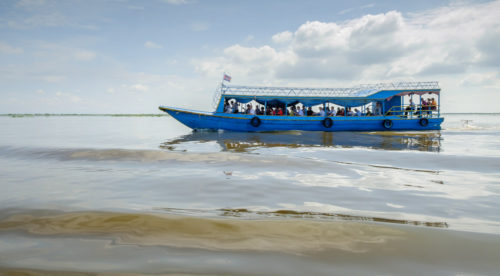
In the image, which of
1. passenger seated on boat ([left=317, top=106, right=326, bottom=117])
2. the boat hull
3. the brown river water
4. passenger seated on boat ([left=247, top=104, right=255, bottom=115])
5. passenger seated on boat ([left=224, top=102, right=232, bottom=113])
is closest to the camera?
the brown river water

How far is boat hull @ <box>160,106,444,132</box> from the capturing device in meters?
22.1

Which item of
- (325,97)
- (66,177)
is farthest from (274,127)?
(66,177)

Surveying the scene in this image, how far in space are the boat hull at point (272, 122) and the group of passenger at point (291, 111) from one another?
816 mm

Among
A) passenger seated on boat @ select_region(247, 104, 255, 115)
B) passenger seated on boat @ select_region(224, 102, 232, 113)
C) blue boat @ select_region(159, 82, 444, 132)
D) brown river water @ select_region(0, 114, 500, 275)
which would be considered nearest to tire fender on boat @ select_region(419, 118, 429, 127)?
blue boat @ select_region(159, 82, 444, 132)

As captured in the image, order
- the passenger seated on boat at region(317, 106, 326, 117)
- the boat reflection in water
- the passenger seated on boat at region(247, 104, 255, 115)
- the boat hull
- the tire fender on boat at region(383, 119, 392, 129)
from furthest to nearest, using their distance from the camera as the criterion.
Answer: the passenger seated on boat at region(317, 106, 326, 117) → the tire fender on boat at region(383, 119, 392, 129) → the passenger seated on boat at region(247, 104, 255, 115) → the boat hull → the boat reflection in water

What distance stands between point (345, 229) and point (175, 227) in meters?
2.09

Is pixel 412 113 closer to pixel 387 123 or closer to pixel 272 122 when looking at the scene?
pixel 387 123

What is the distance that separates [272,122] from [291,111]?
88.0 inches

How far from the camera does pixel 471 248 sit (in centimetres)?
304

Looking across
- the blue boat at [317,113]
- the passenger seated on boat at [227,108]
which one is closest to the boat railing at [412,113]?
the blue boat at [317,113]

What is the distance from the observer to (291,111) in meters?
23.5

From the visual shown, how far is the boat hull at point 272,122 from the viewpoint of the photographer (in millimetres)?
22062

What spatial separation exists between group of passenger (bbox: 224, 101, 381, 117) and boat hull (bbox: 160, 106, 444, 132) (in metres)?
0.82

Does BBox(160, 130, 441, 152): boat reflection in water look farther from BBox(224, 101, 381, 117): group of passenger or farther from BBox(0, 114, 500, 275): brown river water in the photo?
BBox(0, 114, 500, 275): brown river water
